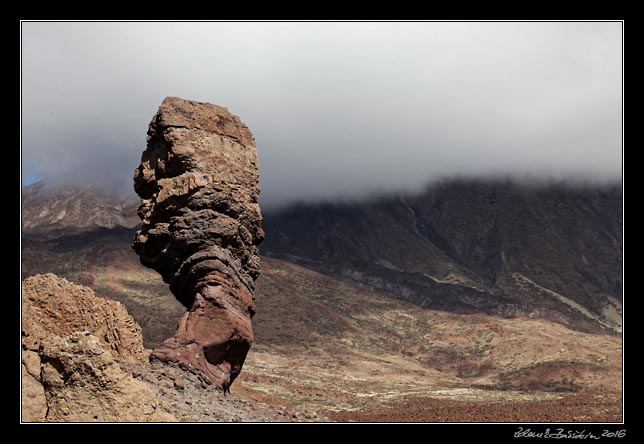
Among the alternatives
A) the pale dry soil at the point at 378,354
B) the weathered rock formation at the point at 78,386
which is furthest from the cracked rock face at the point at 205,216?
the weathered rock formation at the point at 78,386

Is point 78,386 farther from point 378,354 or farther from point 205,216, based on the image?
point 378,354

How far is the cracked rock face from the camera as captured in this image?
1425 cm

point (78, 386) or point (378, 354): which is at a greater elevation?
point (78, 386)

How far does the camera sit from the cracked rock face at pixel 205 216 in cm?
1425

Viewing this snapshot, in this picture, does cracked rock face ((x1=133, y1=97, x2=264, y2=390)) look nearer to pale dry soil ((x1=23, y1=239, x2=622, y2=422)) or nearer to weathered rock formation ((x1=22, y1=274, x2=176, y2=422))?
pale dry soil ((x1=23, y1=239, x2=622, y2=422))

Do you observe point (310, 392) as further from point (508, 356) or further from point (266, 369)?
point (508, 356)

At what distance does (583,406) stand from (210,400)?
69.1 ft

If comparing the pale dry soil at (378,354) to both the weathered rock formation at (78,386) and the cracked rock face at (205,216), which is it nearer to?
the cracked rock face at (205,216)

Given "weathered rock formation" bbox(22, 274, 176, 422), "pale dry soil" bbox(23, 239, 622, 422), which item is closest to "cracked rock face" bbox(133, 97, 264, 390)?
"pale dry soil" bbox(23, 239, 622, 422)

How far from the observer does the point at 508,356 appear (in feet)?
183

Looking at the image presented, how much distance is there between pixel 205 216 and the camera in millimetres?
14906

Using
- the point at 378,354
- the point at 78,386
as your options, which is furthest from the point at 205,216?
the point at 378,354

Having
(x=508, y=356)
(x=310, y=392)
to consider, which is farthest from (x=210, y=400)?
(x=508, y=356)

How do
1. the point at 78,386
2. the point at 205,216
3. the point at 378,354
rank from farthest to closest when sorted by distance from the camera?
the point at 378,354 → the point at 205,216 → the point at 78,386
